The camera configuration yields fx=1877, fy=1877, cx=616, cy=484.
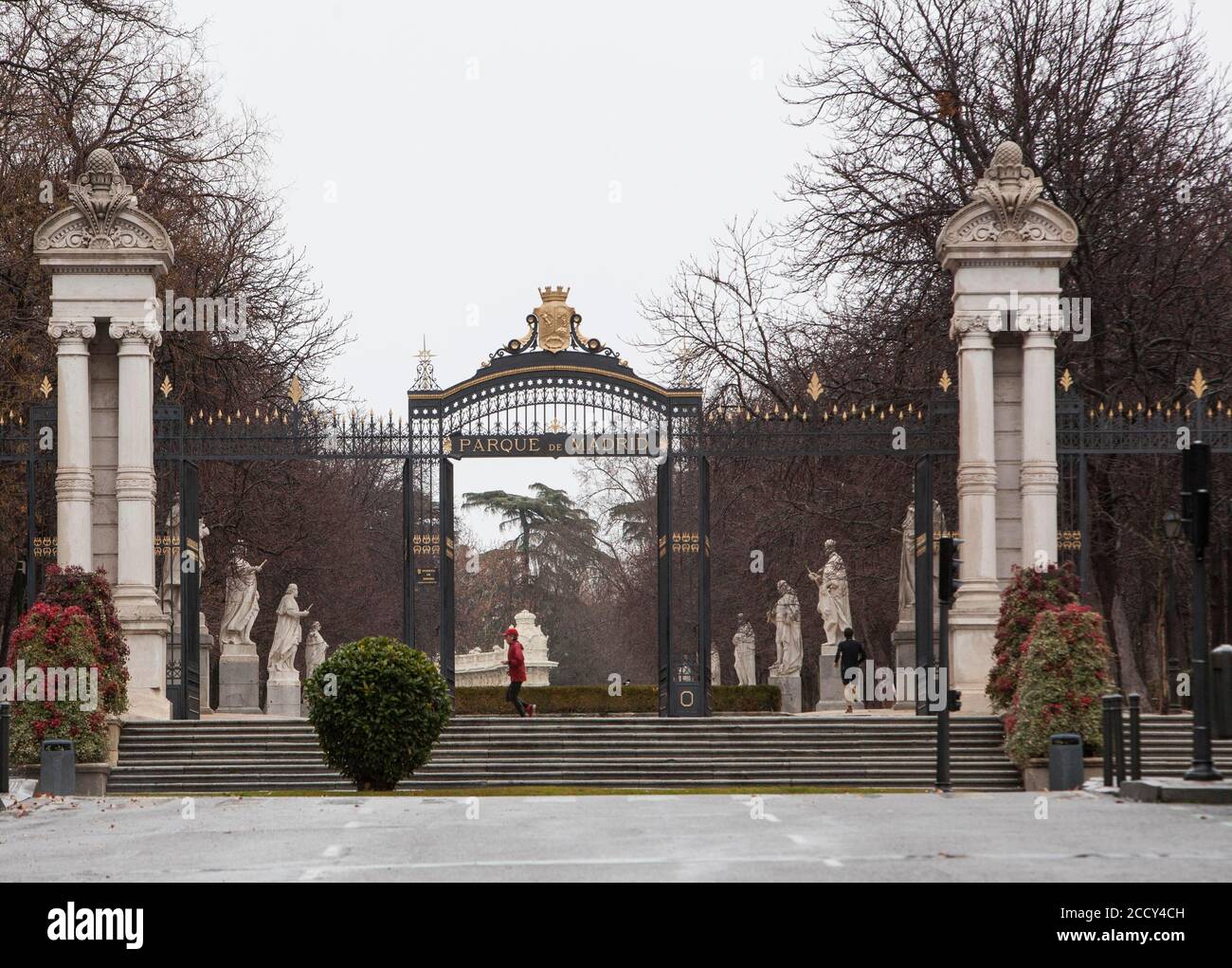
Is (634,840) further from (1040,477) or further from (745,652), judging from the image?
(745,652)

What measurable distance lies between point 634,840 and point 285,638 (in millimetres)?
27724

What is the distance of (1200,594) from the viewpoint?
1645 centimetres

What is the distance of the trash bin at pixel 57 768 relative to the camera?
20188mm

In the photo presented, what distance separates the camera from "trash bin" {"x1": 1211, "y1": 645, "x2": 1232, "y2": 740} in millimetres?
16859

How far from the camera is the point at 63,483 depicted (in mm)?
24359

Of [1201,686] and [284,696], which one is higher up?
[1201,686]

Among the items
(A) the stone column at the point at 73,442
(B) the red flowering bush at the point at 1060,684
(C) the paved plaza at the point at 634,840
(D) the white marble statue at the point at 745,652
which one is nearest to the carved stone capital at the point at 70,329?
(A) the stone column at the point at 73,442

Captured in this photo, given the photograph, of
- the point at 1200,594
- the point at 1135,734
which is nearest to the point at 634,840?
the point at 1135,734

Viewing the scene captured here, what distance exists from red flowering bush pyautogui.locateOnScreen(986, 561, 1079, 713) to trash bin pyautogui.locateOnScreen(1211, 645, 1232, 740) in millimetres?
5382

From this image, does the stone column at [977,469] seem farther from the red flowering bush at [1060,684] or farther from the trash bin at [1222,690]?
the trash bin at [1222,690]

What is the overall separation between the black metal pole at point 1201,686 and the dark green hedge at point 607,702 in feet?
64.4
